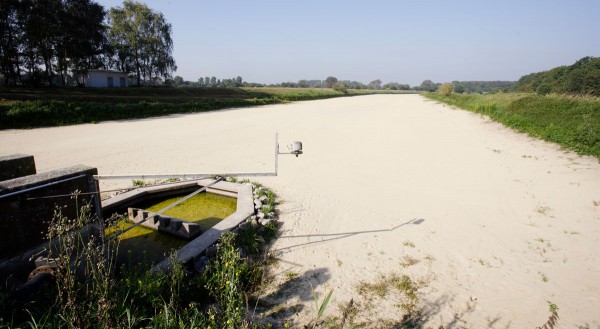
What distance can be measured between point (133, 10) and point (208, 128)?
40.7 meters

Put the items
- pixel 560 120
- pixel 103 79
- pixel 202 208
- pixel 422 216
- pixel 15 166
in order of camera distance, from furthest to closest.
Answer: pixel 103 79
pixel 560 120
pixel 202 208
pixel 422 216
pixel 15 166

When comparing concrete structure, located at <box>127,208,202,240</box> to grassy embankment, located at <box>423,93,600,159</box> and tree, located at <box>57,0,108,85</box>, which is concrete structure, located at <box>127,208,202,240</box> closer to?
grassy embankment, located at <box>423,93,600,159</box>

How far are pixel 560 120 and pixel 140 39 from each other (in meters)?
51.7

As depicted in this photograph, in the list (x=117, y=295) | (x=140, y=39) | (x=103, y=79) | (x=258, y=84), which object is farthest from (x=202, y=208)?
(x=258, y=84)

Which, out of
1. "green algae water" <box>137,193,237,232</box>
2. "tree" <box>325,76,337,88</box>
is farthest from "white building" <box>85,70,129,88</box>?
"tree" <box>325,76,337,88</box>

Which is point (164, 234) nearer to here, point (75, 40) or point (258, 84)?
point (75, 40)

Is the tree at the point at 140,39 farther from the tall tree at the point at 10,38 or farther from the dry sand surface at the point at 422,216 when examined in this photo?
the dry sand surface at the point at 422,216

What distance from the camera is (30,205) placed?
3.18 m

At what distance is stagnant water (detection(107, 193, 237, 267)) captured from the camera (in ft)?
15.1

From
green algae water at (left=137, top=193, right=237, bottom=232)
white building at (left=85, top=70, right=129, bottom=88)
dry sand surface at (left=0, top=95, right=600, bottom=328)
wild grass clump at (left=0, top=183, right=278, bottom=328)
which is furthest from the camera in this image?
white building at (left=85, top=70, right=129, bottom=88)

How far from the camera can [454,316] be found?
348 cm

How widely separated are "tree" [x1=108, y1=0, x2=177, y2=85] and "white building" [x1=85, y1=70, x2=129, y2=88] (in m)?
5.00

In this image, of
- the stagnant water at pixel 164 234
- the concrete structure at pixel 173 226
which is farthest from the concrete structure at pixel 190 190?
the concrete structure at pixel 173 226

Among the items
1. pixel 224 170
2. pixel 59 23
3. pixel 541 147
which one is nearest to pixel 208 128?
pixel 224 170
